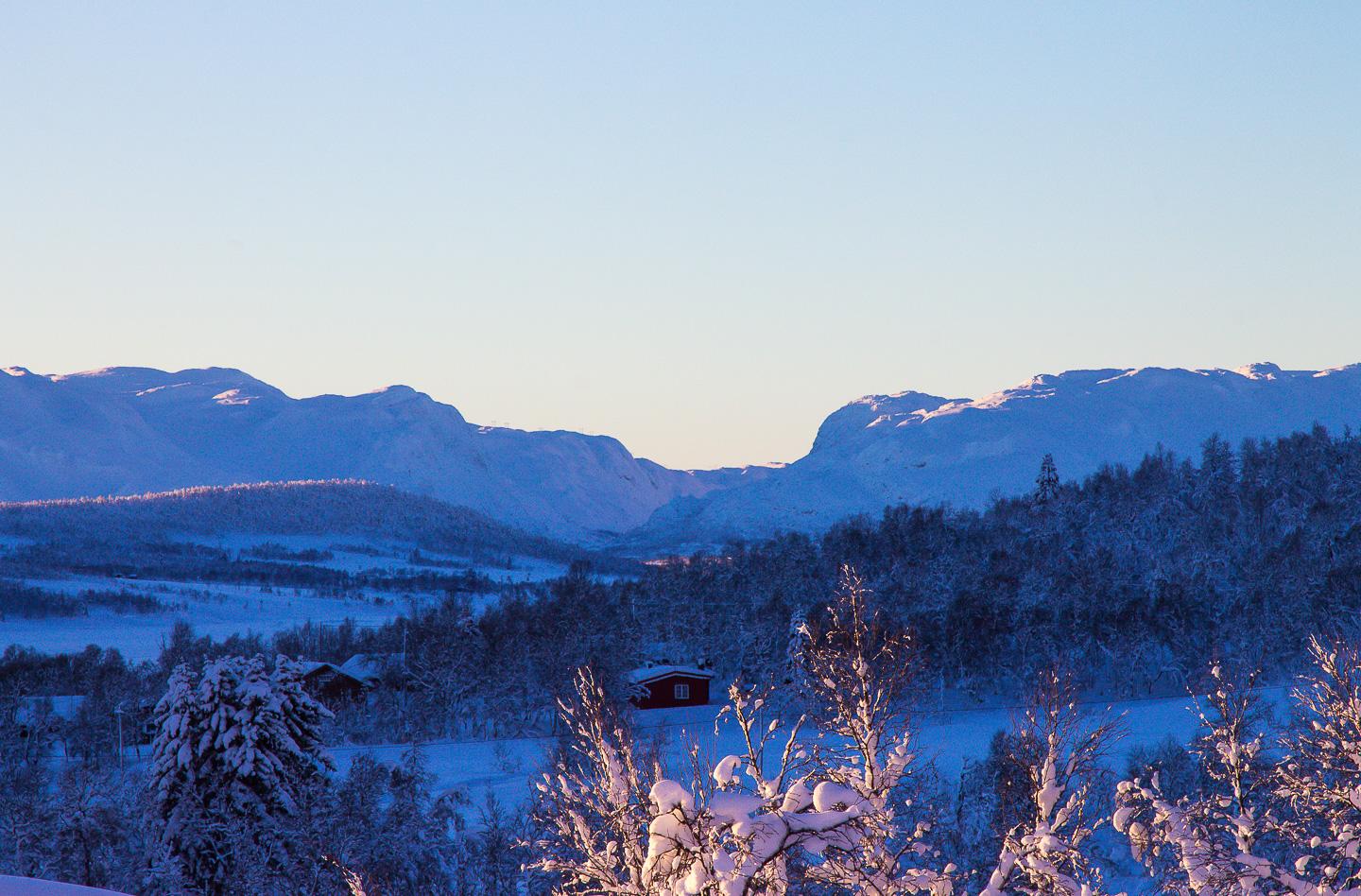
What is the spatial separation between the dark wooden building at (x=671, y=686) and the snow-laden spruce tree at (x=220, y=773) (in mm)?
46339

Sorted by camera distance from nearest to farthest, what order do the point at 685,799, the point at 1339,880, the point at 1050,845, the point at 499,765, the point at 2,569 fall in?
A: the point at 685,799 < the point at 1050,845 < the point at 1339,880 < the point at 499,765 < the point at 2,569

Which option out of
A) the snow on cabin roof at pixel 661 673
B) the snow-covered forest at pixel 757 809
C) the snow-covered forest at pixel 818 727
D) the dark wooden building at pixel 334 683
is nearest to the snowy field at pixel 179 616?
the snow-covered forest at pixel 818 727

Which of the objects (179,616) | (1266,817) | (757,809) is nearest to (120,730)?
(1266,817)

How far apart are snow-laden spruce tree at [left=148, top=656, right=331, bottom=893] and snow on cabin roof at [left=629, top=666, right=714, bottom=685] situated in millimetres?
46546

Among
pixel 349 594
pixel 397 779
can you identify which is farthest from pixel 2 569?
pixel 397 779

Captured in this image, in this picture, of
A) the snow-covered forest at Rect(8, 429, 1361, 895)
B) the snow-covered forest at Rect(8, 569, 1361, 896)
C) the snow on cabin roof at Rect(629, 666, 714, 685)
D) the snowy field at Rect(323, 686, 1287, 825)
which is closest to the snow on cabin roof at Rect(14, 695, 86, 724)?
the snow-covered forest at Rect(8, 429, 1361, 895)

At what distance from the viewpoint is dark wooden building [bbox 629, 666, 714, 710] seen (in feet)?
250

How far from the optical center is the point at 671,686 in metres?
78.4

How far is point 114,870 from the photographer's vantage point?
31328 millimetres

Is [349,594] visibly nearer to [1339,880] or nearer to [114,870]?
[114,870]

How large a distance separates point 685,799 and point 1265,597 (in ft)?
251

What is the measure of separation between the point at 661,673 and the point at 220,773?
49759 millimetres

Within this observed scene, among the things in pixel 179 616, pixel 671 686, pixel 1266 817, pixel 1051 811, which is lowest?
pixel 179 616

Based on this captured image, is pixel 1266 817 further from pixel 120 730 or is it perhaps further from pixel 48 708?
pixel 48 708
